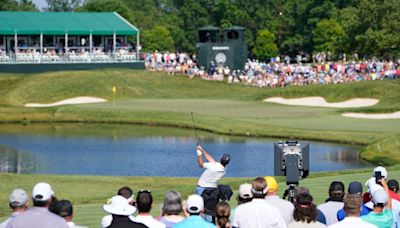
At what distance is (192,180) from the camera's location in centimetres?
3300

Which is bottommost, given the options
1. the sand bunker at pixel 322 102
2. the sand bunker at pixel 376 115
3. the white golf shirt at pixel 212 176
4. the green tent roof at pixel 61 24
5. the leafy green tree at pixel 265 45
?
the sand bunker at pixel 376 115

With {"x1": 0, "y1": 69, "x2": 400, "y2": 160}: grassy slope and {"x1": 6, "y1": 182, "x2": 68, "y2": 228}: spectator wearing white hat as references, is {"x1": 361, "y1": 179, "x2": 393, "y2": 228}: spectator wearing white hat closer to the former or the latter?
{"x1": 6, "y1": 182, "x2": 68, "y2": 228}: spectator wearing white hat

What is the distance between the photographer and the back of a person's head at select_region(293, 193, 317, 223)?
12906mm

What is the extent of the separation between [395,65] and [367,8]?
8.45 meters

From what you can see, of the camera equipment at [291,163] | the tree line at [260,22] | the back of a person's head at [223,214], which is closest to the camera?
the back of a person's head at [223,214]

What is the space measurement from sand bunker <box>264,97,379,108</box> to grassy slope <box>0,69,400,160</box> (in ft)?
1.33

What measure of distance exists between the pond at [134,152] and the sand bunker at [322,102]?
40.2 ft

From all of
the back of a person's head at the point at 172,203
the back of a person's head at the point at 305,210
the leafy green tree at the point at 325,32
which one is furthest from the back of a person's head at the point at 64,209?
the leafy green tree at the point at 325,32

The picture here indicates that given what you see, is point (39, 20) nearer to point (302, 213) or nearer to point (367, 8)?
point (367, 8)

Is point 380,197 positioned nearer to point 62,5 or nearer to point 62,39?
point 62,39

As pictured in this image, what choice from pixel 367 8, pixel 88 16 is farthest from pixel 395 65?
pixel 88 16

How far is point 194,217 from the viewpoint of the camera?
1283 centimetres

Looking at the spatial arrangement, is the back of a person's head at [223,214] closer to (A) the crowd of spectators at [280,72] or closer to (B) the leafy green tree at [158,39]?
(A) the crowd of spectators at [280,72]

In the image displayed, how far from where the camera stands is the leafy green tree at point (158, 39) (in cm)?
11019
